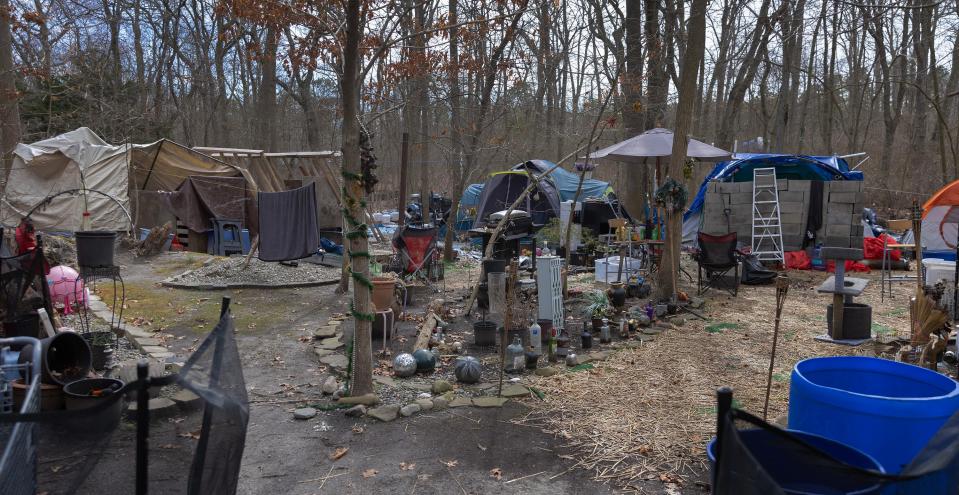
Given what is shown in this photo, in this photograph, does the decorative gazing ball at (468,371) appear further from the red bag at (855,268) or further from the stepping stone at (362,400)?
the red bag at (855,268)

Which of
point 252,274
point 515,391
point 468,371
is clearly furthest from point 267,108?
point 515,391

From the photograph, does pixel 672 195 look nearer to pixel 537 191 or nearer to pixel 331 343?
pixel 331 343

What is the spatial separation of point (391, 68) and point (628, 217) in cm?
779

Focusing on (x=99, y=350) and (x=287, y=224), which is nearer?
(x=99, y=350)

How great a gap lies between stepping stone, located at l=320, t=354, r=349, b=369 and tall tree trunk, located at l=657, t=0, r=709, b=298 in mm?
4166

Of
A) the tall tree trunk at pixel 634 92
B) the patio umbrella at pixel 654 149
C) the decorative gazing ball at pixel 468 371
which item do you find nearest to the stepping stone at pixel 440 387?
the decorative gazing ball at pixel 468 371

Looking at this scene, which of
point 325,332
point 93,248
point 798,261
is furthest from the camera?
point 798,261

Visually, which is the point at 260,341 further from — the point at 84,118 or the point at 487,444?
the point at 84,118

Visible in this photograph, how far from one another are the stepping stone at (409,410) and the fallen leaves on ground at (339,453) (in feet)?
2.04

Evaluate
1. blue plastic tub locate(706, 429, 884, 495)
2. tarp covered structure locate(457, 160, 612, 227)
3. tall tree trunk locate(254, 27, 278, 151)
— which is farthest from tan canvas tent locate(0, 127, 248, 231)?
blue plastic tub locate(706, 429, 884, 495)

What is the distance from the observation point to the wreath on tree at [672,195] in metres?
7.99

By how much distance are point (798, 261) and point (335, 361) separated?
8.71m

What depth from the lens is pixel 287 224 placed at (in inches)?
378

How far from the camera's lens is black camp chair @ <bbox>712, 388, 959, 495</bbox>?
1557mm
